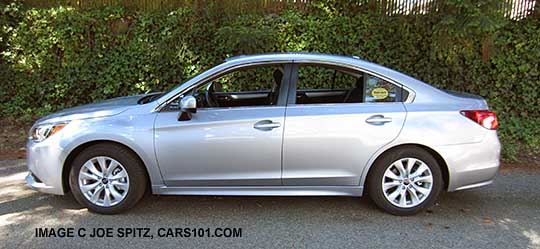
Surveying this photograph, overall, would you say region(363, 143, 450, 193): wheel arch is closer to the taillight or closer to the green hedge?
the taillight

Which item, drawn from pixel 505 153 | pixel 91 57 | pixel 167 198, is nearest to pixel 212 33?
pixel 91 57

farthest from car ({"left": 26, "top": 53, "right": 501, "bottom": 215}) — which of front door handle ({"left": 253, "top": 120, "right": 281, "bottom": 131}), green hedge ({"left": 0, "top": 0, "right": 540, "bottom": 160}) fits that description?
green hedge ({"left": 0, "top": 0, "right": 540, "bottom": 160})

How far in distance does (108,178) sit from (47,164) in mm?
585

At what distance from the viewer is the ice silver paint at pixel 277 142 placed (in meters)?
3.88

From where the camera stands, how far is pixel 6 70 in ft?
25.5

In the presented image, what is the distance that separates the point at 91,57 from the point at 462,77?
6636 mm

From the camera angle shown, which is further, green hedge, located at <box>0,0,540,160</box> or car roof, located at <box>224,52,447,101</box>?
green hedge, located at <box>0,0,540,160</box>

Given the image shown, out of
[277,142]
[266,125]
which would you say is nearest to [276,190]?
[277,142]

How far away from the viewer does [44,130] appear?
4.04m

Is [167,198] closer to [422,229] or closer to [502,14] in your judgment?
[422,229]

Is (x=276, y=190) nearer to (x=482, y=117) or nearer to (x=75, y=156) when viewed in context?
(x=75, y=156)

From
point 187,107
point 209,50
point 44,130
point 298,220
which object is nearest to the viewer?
point 187,107

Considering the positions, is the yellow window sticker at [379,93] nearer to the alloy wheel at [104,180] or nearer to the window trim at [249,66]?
the window trim at [249,66]

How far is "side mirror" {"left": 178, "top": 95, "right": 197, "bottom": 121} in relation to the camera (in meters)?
3.80
